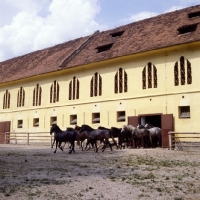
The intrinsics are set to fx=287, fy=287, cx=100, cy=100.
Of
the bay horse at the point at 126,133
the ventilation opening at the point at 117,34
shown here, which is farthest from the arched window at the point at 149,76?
the ventilation opening at the point at 117,34

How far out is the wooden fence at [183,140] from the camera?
1793 centimetres

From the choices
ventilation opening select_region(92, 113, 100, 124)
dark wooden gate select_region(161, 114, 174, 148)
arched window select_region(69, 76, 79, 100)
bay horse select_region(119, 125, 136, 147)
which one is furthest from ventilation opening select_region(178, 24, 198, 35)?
arched window select_region(69, 76, 79, 100)

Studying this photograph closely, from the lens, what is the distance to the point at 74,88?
2638 cm

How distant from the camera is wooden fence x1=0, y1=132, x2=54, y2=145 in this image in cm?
2670

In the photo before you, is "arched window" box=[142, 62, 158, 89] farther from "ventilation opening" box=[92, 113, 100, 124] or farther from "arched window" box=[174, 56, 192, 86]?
"ventilation opening" box=[92, 113, 100, 124]

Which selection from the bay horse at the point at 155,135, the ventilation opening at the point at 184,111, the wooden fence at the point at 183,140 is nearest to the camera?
the wooden fence at the point at 183,140

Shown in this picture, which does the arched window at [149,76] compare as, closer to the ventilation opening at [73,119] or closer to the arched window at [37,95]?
the ventilation opening at [73,119]

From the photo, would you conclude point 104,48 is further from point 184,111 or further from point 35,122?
point 35,122

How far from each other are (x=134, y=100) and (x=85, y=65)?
589 cm

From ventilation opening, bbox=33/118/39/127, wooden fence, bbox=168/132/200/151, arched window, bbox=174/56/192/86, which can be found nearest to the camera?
wooden fence, bbox=168/132/200/151

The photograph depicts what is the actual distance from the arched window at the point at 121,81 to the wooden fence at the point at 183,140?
5749mm

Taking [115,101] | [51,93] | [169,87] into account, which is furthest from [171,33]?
[51,93]

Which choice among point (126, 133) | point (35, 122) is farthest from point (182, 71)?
point (35, 122)

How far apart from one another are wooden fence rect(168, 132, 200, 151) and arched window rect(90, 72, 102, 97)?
307 inches
